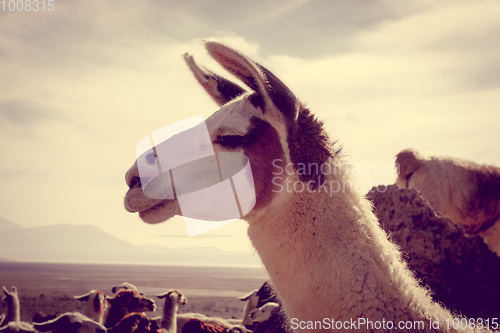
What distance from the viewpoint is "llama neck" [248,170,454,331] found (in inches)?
74.9

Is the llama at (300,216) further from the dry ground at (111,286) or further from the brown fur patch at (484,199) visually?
the brown fur patch at (484,199)

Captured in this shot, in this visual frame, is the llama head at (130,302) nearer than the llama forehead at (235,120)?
No

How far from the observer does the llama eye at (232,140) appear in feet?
6.82

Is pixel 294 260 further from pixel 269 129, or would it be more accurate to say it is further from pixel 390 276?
pixel 269 129

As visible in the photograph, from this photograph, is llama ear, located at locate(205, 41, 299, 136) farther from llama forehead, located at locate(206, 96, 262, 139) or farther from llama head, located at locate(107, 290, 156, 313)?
llama head, located at locate(107, 290, 156, 313)

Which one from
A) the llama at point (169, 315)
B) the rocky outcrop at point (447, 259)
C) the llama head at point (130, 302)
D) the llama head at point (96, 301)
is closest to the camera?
the rocky outcrop at point (447, 259)

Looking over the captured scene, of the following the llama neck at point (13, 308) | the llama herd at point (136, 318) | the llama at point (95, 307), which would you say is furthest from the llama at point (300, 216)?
the llama neck at point (13, 308)

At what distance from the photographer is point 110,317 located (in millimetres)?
8070

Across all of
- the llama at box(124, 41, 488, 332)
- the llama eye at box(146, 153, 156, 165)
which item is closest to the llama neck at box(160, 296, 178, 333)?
the llama at box(124, 41, 488, 332)

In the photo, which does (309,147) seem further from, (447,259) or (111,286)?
(111,286)

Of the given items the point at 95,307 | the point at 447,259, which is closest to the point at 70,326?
the point at 95,307

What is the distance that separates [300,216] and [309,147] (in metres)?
0.42

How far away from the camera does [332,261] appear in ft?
6.49

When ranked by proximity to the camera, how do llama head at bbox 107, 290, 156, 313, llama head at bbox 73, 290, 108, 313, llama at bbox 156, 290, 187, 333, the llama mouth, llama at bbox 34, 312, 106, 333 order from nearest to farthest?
the llama mouth < llama at bbox 34, 312, 106, 333 < llama at bbox 156, 290, 187, 333 < llama head at bbox 73, 290, 108, 313 < llama head at bbox 107, 290, 156, 313
